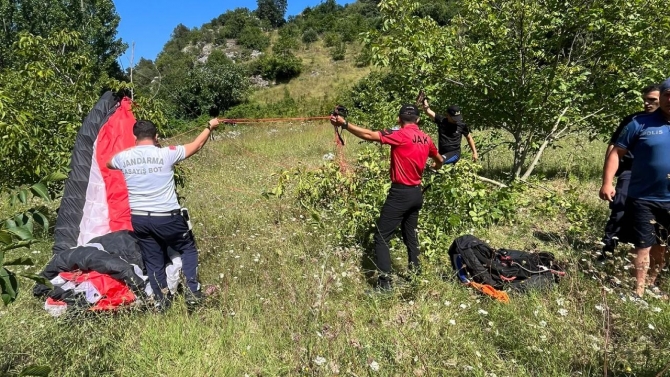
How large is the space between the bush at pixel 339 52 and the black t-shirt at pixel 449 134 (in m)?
48.3

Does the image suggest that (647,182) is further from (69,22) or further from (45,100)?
(69,22)

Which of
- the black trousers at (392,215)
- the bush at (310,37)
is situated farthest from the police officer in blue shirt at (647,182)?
the bush at (310,37)

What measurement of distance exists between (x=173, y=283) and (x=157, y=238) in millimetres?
486

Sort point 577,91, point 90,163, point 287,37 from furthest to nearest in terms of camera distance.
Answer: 1. point 287,37
2. point 577,91
3. point 90,163

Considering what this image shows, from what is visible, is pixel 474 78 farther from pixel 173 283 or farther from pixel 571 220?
pixel 173 283

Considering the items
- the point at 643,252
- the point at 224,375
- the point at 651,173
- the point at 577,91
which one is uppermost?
the point at 577,91

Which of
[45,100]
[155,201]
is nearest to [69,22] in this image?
[45,100]

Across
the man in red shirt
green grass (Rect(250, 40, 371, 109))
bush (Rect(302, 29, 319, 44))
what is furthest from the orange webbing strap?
bush (Rect(302, 29, 319, 44))

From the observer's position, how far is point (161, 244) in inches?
142

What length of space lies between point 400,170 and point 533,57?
363 cm

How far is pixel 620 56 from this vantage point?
19.2 feet

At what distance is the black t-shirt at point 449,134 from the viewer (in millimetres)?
5898

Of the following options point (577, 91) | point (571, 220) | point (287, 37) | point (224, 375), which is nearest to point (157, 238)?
point (224, 375)

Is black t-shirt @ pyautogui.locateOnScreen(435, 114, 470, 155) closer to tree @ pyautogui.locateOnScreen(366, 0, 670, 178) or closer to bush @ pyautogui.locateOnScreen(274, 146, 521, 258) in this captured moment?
tree @ pyautogui.locateOnScreen(366, 0, 670, 178)
